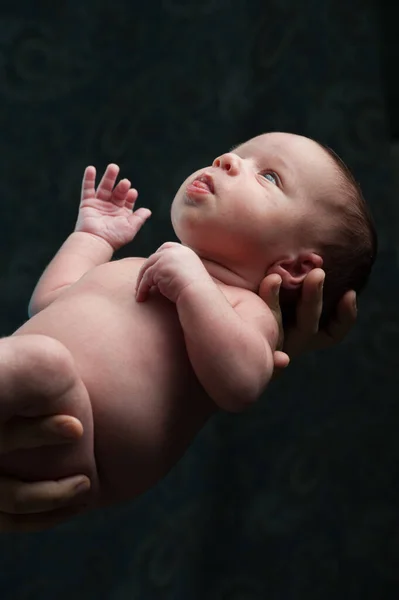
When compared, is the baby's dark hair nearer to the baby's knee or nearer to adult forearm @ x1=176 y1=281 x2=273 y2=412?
adult forearm @ x1=176 y1=281 x2=273 y2=412

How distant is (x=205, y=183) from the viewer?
1031 mm

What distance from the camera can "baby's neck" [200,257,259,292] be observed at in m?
1.04

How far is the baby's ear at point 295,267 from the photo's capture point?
1056 mm

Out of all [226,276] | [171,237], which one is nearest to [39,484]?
[226,276]

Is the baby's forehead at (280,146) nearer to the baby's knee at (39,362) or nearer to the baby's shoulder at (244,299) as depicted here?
the baby's shoulder at (244,299)

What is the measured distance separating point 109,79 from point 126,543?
1.21 metres

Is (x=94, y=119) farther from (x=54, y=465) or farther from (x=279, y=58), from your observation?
(x=54, y=465)

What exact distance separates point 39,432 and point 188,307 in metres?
0.21

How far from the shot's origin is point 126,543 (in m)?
2.16

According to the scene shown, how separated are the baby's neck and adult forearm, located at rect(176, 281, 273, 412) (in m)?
0.11

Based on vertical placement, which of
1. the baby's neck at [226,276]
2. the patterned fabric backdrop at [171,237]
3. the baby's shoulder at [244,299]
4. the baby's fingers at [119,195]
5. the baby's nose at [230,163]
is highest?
the baby's nose at [230,163]

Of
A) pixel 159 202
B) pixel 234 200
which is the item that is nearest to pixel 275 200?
pixel 234 200

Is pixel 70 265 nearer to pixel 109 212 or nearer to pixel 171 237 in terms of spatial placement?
Answer: pixel 109 212

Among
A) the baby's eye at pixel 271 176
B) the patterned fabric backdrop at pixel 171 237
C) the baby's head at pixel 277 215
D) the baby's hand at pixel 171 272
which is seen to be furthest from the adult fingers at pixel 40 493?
the patterned fabric backdrop at pixel 171 237
